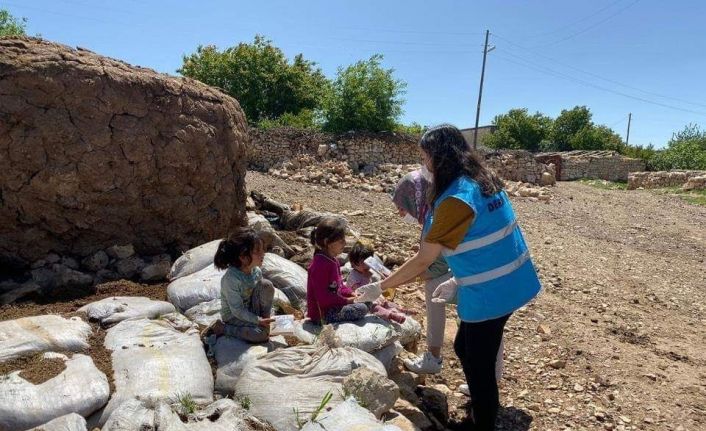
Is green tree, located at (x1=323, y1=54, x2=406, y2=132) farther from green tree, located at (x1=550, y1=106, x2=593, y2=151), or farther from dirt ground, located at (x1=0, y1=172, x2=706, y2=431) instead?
green tree, located at (x1=550, y1=106, x2=593, y2=151)

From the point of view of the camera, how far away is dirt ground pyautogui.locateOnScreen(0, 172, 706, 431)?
10.4ft

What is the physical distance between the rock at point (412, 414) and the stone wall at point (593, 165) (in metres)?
21.2

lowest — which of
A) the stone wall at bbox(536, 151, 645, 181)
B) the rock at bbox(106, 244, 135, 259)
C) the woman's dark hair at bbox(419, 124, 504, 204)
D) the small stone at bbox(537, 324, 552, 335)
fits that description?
the small stone at bbox(537, 324, 552, 335)

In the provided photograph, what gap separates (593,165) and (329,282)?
22.8 metres

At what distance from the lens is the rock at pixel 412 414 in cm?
260

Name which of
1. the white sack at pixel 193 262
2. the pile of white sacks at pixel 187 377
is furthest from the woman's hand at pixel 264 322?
the white sack at pixel 193 262

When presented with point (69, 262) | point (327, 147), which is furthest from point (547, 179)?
point (69, 262)

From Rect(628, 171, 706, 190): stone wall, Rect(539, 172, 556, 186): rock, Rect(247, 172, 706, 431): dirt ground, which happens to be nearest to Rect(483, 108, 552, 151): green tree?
Rect(628, 171, 706, 190): stone wall

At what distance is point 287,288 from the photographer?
3910 mm

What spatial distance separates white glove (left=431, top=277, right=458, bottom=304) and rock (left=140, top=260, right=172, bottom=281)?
2.33 meters

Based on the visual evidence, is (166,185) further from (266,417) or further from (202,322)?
(266,417)

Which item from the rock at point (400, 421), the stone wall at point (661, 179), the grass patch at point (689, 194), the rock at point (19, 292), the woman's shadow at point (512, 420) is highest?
the stone wall at point (661, 179)

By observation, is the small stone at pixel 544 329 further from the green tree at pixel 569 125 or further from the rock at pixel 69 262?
the green tree at pixel 569 125

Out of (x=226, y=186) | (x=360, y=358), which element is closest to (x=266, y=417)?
(x=360, y=358)
